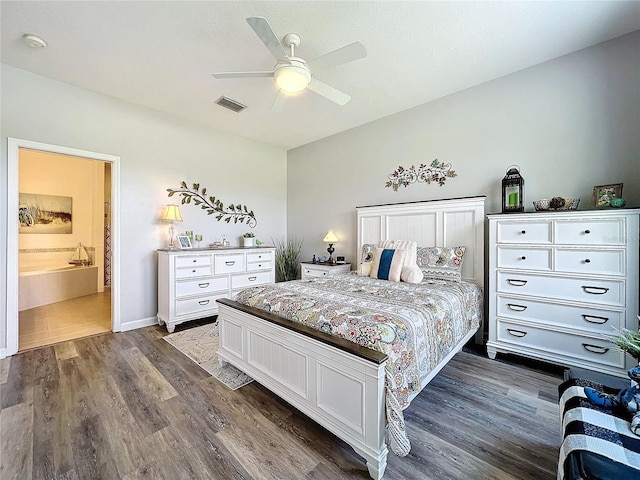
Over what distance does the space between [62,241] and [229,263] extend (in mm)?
4449

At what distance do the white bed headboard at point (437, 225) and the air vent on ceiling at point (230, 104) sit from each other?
7.30 feet

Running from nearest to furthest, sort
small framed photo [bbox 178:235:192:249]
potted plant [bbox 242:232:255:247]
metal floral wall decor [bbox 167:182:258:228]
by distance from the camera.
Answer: small framed photo [bbox 178:235:192:249] < metal floral wall decor [bbox 167:182:258:228] < potted plant [bbox 242:232:255:247]

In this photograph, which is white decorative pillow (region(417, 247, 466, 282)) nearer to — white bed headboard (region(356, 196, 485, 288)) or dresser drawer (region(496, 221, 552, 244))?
white bed headboard (region(356, 196, 485, 288))

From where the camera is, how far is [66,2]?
203cm

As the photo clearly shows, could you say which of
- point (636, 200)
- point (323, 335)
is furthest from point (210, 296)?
point (636, 200)

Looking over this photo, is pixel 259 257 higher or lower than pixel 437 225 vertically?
lower

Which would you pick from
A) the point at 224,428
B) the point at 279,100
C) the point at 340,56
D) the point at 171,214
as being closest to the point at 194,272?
the point at 171,214

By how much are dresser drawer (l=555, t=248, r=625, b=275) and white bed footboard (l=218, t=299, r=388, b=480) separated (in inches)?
82.5

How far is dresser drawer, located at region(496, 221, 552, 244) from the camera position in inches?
98.7

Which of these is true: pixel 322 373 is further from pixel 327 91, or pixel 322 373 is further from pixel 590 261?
pixel 590 261

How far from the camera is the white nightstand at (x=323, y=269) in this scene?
164 inches

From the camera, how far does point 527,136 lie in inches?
115

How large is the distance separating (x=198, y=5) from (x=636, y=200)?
3.90 m

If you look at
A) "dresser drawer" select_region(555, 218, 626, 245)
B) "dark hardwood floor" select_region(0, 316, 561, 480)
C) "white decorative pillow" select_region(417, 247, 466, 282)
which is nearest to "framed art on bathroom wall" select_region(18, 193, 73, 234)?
"dark hardwood floor" select_region(0, 316, 561, 480)
